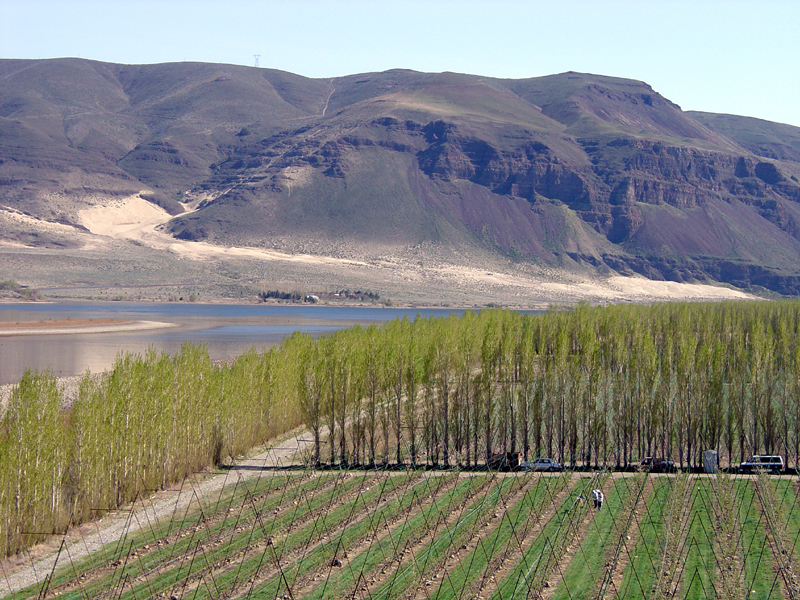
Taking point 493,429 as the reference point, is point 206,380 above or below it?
above

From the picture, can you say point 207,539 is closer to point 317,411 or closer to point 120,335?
point 317,411

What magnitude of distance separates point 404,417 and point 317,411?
4891 millimetres

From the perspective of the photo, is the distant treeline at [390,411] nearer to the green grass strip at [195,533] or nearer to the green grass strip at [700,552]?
the green grass strip at [195,533]

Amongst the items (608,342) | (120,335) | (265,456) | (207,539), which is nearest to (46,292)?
(120,335)

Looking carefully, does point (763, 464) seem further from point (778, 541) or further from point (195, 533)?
point (195, 533)

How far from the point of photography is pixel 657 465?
132ft

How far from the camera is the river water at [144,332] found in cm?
8094

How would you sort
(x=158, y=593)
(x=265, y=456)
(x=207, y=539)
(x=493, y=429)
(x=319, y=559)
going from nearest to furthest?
(x=158, y=593), (x=319, y=559), (x=207, y=539), (x=265, y=456), (x=493, y=429)

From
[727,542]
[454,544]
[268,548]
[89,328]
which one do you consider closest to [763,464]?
[727,542]

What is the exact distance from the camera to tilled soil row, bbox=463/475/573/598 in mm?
23297

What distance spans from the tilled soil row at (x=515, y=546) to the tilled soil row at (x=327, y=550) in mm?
4224

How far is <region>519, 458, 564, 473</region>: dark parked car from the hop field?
3559 mm

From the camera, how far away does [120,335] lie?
4446 inches

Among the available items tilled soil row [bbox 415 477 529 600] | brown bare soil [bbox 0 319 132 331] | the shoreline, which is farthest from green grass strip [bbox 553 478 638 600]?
brown bare soil [bbox 0 319 132 331]
